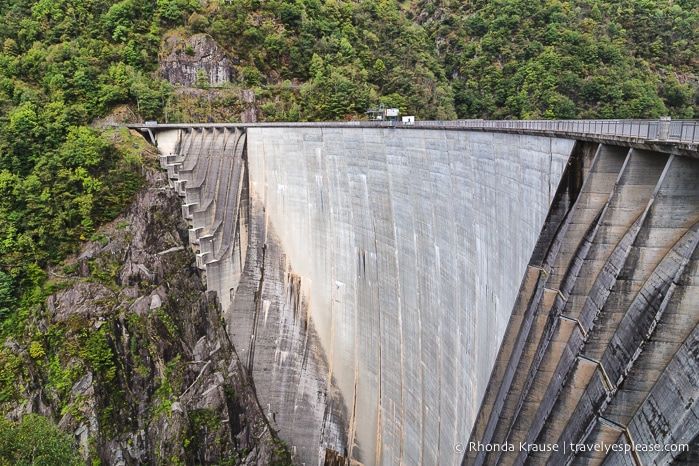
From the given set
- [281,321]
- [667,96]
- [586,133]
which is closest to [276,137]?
[281,321]

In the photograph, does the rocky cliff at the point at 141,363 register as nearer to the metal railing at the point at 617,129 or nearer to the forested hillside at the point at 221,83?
the forested hillside at the point at 221,83

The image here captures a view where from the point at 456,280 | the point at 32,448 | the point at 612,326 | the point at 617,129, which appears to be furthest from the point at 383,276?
the point at 32,448

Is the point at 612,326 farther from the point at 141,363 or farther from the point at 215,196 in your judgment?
the point at 215,196

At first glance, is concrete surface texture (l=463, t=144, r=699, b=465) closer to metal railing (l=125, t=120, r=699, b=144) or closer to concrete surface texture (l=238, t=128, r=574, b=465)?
metal railing (l=125, t=120, r=699, b=144)

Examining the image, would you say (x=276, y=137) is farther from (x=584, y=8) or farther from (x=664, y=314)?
(x=584, y=8)

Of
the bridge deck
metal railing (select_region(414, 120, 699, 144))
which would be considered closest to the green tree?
the bridge deck

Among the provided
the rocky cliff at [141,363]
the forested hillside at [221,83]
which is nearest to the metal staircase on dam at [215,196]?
the rocky cliff at [141,363]
